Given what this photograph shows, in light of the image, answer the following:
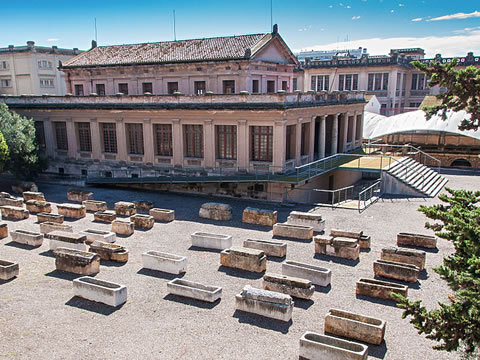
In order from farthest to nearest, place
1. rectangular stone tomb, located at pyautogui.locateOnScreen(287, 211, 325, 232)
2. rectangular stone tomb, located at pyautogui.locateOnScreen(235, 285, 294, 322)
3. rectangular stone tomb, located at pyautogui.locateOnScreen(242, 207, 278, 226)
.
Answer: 1. rectangular stone tomb, located at pyautogui.locateOnScreen(242, 207, 278, 226)
2. rectangular stone tomb, located at pyautogui.locateOnScreen(287, 211, 325, 232)
3. rectangular stone tomb, located at pyautogui.locateOnScreen(235, 285, 294, 322)

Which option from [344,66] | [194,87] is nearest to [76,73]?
[194,87]

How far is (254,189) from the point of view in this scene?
93.5 ft

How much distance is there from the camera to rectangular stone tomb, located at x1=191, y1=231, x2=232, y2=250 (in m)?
19.2

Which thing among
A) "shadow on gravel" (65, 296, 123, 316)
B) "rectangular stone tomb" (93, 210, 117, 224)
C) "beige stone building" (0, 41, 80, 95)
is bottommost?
"shadow on gravel" (65, 296, 123, 316)

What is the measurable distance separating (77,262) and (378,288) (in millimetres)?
11374

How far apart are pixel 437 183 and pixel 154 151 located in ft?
70.2

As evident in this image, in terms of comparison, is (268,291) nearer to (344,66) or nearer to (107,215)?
(107,215)

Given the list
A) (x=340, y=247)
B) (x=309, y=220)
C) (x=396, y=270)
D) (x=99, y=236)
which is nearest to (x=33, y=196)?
(x=99, y=236)

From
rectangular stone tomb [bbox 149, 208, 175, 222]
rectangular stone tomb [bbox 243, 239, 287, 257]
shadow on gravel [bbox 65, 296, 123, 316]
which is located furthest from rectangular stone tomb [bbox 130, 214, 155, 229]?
shadow on gravel [bbox 65, 296, 123, 316]

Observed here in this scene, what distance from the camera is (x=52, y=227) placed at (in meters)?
21.0

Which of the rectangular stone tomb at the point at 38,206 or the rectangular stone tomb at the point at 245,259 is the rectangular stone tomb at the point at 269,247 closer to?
the rectangular stone tomb at the point at 245,259

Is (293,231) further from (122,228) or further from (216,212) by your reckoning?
(122,228)

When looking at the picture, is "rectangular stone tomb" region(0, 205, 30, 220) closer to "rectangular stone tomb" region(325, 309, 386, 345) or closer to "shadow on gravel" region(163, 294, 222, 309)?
"shadow on gravel" region(163, 294, 222, 309)

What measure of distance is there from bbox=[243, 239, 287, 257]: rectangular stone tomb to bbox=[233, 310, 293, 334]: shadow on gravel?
4.74 m
